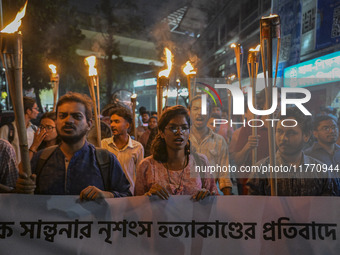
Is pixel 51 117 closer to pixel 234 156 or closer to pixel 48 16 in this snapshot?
pixel 234 156

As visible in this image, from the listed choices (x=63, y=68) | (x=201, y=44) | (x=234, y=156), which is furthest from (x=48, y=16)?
(x=234, y=156)

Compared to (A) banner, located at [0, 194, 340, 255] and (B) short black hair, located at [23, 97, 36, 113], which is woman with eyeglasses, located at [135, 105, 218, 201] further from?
(B) short black hair, located at [23, 97, 36, 113]

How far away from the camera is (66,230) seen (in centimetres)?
196

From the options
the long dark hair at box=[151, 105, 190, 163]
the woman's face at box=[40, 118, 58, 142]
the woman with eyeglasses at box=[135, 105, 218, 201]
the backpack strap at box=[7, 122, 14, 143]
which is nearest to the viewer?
the woman with eyeglasses at box=[135, 105, 218, 201]

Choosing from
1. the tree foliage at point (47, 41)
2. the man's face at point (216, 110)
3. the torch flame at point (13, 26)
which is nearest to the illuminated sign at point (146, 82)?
the tree foliage at point (47, 41)

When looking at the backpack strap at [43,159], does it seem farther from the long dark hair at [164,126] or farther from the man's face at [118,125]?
the man's face at [118,125]

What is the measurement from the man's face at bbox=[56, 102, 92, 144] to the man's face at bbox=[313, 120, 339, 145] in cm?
223

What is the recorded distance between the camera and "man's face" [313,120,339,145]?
3006 millimetres

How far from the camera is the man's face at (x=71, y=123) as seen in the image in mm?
2047

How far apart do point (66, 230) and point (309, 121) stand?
1.91 m

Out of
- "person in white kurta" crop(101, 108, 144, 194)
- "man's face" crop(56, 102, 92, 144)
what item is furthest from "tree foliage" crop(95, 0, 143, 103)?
"man's face" crop(56, 102, 92, 144)

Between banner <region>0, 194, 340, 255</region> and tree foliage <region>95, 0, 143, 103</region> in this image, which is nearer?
banner <region>0, 194, 340, 255</region>

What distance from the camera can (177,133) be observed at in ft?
7.61

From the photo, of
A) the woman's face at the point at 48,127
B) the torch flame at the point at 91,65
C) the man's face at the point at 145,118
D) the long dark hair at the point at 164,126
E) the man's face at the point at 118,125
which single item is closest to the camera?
the long dark hair at the point at 164,126
